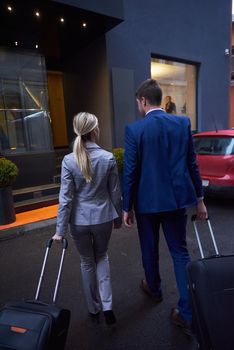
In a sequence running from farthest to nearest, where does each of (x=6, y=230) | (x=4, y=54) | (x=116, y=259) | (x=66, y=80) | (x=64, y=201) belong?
(x=66, y=80), (x=4, y=54), (x=6, y=230), (x=116, y=259), (x=64, y=201)

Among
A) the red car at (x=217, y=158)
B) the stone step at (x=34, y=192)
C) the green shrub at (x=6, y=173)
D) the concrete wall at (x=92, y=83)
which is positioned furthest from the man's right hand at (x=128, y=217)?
the concrete wall at (x=92, y=83)

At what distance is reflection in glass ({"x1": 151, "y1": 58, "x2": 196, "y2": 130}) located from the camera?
31.0ft

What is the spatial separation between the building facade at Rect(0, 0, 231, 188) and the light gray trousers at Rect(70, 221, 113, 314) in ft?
15.6

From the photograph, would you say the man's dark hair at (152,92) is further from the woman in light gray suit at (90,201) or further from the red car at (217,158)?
the red car at (217,158)

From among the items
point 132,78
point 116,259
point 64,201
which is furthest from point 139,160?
point 132,78

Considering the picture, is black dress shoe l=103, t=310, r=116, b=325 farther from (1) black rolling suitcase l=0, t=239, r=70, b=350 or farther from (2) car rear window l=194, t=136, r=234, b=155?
(2) car rear window l=194, t=136, r=234, b=155

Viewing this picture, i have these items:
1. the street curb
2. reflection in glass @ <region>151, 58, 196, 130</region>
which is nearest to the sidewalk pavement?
the street curb

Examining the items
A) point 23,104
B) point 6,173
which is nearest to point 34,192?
point 6,173

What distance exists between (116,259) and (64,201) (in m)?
Answer: 1.78

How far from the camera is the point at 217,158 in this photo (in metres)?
5.45

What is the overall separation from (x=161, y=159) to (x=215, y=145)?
3749 mm

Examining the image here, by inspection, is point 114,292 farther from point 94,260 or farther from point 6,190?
point 6,190

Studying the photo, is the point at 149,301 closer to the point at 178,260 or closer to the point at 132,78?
the point at 178,260

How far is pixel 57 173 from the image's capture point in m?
7.65
